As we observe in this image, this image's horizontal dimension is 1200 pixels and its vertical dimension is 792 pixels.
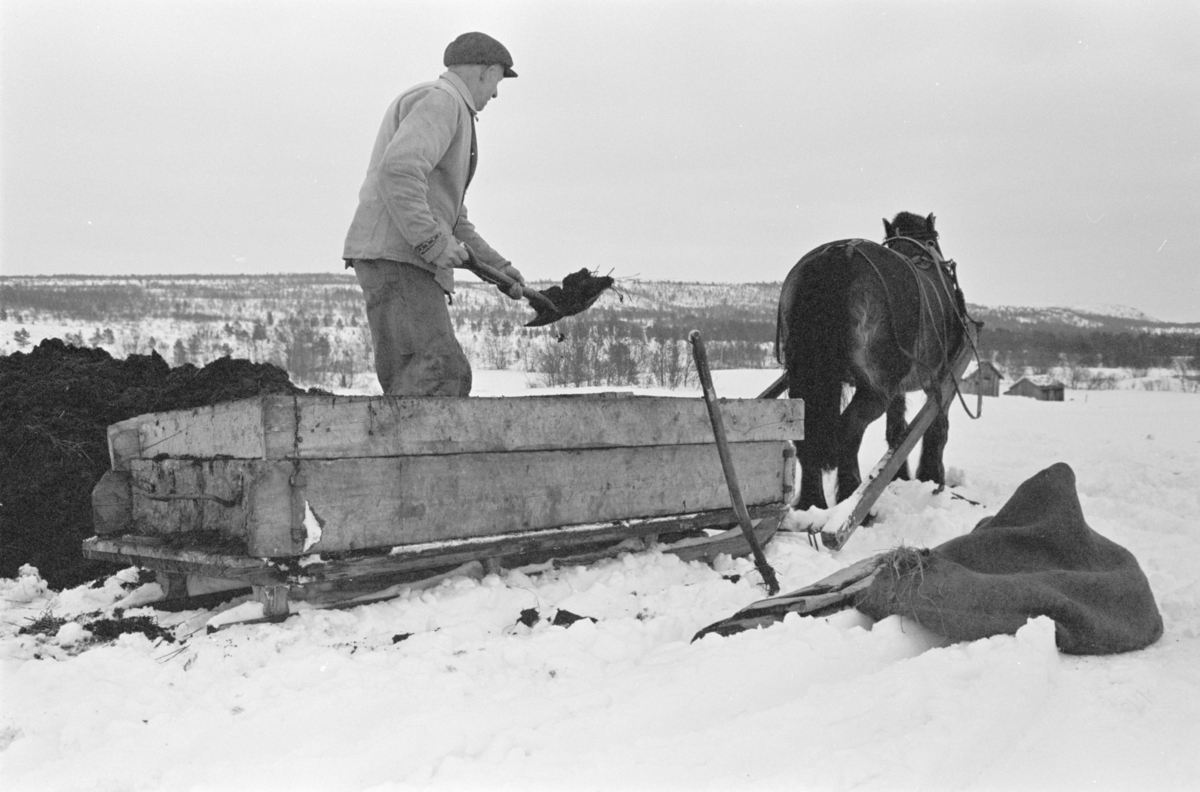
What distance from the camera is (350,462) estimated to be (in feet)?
10.5

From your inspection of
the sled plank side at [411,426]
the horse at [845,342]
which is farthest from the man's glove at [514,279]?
the horse at [845,342]

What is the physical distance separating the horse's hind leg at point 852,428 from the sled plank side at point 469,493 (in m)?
1.35

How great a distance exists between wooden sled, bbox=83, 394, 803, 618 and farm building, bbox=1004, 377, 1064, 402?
24.6m

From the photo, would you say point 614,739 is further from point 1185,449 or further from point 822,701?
point 1185,449

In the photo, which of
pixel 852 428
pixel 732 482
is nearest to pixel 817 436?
pixel 852 428

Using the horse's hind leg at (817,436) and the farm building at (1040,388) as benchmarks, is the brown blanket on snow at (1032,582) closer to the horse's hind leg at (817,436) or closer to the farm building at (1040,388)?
the horse's hind leg at (817,436)

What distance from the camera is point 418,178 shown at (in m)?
3.88

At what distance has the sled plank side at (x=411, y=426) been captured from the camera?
308 cm

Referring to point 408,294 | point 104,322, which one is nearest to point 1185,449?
point 408,294

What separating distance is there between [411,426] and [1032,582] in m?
2.09

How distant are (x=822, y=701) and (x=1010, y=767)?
472 millimetres

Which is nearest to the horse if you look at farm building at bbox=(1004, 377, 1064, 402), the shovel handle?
the shovel handle

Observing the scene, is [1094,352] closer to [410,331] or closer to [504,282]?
[504,282]

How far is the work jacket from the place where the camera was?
151 inches
